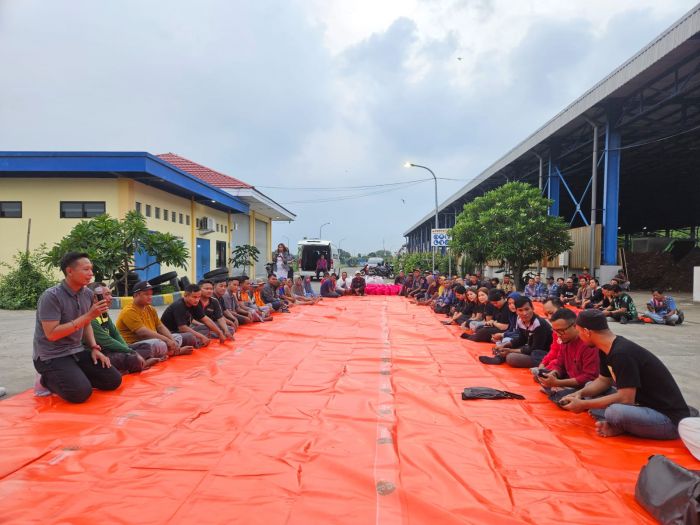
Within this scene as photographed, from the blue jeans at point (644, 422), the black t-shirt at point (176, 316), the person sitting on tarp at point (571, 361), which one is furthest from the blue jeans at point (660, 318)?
the black t-shirt at point (176, 316)

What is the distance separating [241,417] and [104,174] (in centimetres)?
1252

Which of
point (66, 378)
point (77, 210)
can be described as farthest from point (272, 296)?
point (66, 378)

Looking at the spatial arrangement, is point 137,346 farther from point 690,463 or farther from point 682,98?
point 682,98

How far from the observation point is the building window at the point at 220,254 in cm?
2344

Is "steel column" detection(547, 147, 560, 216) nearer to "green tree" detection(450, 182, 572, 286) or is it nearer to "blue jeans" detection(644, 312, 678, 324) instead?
"green tree" detection(450, 182, 572, 286)

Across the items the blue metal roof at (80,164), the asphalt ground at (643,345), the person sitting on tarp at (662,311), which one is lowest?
the asphalt ground at (643,345)

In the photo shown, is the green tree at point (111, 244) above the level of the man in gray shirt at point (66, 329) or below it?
above

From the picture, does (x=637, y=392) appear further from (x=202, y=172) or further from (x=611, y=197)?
(x=202, y=172)

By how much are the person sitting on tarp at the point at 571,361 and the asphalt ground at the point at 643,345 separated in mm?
1239

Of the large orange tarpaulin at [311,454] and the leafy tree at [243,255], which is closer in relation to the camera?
the large orange tarpaulin at [311,454]

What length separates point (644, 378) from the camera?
358cm

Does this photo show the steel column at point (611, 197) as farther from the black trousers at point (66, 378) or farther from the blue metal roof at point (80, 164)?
the black trousers at point (66, 378)

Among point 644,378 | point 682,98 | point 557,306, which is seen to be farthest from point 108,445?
point 682,98

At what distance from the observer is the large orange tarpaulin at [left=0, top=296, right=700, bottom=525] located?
2.63m
